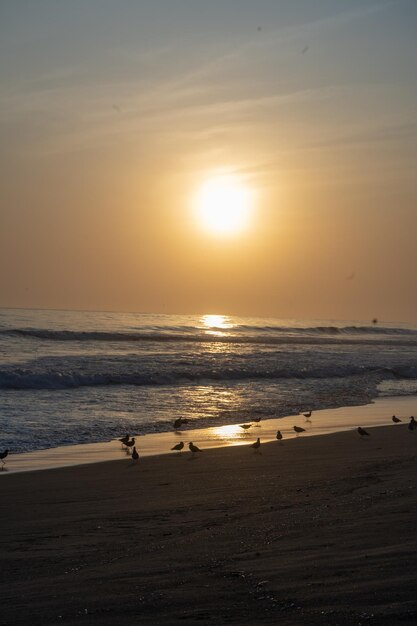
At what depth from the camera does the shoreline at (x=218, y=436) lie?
11695 mm

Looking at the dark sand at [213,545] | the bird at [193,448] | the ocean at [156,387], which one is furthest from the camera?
the ocean at [156,387]

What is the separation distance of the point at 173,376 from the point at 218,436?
12286 millimetres

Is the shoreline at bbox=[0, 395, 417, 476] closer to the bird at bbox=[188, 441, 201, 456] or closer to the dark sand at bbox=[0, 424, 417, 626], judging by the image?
the bird at bbox=[188, 441, 201, 456]

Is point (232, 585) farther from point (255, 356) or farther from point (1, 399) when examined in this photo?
point (255, 356)

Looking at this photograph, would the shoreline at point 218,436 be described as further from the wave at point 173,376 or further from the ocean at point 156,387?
the wave at point 173,376

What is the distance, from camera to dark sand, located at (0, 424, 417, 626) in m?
4.59

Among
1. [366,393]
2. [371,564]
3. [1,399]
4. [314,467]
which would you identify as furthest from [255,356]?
[371,564]

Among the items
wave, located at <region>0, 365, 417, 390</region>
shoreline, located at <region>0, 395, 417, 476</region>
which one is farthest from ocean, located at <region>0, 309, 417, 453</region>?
shoreline, located at <region>0, 395, 417, 476</region>

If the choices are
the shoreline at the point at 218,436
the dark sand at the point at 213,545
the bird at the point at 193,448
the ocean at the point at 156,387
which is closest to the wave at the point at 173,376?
the ocean at the point at 156,387

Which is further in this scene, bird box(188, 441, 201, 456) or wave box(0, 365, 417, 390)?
wave box(0, 365, 417, 390)

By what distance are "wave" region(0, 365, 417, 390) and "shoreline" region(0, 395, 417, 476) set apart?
7.85 meters

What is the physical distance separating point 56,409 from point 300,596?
539 inches

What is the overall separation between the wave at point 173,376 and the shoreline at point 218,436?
7852 millimetres

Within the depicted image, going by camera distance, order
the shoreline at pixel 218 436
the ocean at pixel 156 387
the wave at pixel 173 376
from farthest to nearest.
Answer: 1. the wave at pixel 173 376
2. the ocean at pixel 156 387
3. the shoreline at pixel 218 436
